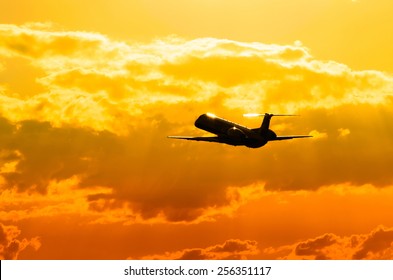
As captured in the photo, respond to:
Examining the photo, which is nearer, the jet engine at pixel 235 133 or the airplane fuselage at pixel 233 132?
the jet engine at pixel 235 133

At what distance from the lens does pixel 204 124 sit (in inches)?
6255

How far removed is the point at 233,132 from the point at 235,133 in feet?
2.22

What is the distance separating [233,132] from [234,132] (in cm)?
30

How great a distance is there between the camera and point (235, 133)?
15225cm

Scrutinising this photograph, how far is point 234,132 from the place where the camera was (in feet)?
500

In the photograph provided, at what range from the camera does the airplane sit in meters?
153

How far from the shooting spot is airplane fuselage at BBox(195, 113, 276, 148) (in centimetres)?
15262

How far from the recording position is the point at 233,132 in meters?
152

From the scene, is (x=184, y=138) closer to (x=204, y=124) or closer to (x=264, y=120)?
(x=204, y=124)

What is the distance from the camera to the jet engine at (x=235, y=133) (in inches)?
5989

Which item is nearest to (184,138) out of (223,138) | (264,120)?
(223,138)

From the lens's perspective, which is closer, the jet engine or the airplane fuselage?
the jet engine

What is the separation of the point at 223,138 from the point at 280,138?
17.8 metres

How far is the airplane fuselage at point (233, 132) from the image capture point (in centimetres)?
15262
